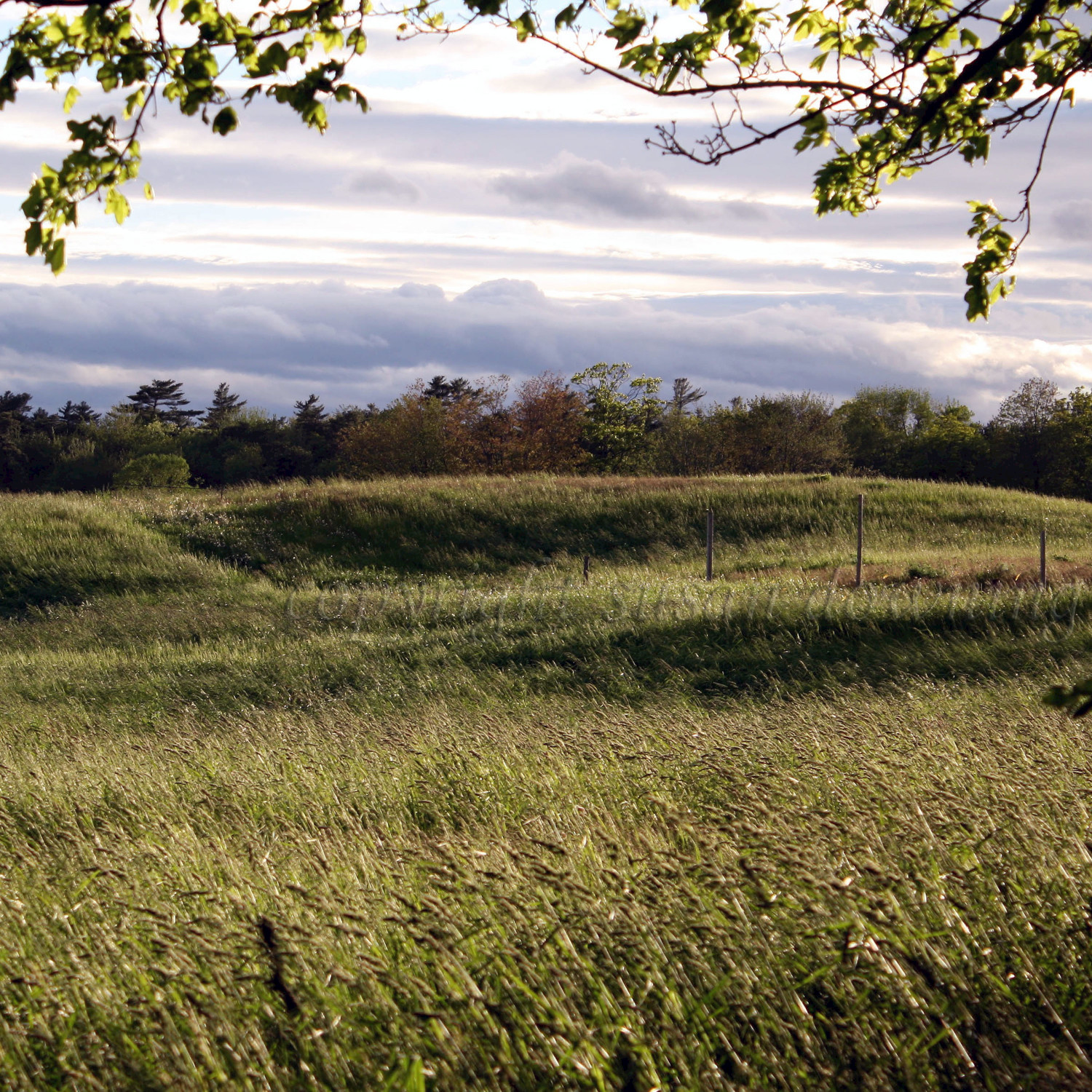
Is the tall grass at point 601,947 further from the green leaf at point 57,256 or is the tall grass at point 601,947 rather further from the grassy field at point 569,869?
the green leaf at point 57,256

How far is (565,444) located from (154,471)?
28595 millimetres

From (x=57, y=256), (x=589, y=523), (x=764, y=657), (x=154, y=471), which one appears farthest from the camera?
(x=154, y=471)

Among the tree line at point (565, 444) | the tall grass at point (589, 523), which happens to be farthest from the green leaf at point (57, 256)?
the tree line at point (565, 444)

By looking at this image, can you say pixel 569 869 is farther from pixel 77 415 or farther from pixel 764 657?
pixel 77 415

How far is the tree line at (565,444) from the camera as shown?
61.8 m

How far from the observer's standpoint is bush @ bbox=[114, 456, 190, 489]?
2399 inches

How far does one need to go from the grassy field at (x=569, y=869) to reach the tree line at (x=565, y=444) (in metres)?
49.3

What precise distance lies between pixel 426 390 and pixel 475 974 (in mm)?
85185

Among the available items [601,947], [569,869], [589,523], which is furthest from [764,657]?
[589,523]

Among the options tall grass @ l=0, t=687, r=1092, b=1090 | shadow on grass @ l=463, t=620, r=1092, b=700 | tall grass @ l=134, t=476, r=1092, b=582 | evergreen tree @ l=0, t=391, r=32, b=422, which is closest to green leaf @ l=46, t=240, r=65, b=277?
tall grass @ l=0, t=687, r=1092, b=1090

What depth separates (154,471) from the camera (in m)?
61.3

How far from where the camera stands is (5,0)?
12.4 ft

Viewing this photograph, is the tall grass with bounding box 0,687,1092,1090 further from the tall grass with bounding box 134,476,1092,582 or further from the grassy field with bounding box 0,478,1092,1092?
the tall grass with bounding box 134,476,1092,582

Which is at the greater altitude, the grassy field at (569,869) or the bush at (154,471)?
the bush at (154,471)
